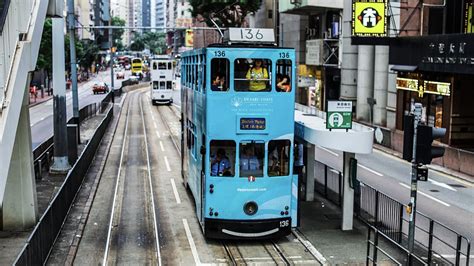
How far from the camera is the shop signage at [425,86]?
1186 inches

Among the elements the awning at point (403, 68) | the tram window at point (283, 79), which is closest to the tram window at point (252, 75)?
the tram window at point (283, 79)

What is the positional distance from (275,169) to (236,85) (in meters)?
2.23

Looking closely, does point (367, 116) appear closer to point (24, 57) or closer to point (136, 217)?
point (136, 217)

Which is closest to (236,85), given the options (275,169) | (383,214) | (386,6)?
(275,169)

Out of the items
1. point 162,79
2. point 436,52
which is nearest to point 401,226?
point 436,52

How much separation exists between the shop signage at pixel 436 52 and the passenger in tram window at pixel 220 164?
14340mm

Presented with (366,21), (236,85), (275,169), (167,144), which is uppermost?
(366,21)

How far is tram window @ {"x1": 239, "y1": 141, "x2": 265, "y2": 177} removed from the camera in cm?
1527

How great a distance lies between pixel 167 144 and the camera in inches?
1417

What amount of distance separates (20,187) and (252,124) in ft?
21.0

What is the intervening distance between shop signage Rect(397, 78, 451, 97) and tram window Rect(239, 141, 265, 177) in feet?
56.6

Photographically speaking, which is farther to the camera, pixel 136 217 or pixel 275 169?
pixel 136 217

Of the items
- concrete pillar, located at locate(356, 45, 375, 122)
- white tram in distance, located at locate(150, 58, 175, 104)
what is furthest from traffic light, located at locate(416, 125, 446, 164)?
white tram in distance, located at locate(150, 58, 175, 104)

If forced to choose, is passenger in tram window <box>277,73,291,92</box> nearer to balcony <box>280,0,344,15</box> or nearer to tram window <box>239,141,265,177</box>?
tram window <box>239,141,265,177</box>
